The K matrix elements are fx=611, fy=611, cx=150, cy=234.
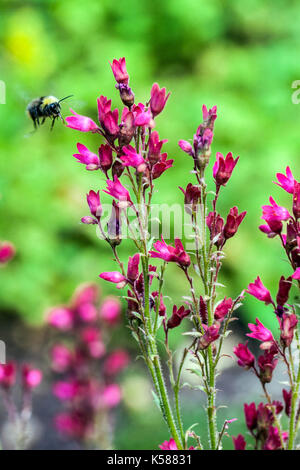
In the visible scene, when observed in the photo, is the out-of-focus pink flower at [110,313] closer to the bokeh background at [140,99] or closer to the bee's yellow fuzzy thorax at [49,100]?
the bee's yellow fuzzy thorax at [49,100]

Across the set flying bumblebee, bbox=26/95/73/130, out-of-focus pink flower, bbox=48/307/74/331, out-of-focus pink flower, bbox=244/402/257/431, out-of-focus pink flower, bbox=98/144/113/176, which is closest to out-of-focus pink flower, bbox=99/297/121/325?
out-of-focus pink flower, bbox=48/307/74/331

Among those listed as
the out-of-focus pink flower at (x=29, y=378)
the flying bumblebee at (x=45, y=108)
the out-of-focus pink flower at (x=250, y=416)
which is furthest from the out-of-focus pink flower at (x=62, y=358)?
the out-of-focus pink flower at (x=250, y=416)

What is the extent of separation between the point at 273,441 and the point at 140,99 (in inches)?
101

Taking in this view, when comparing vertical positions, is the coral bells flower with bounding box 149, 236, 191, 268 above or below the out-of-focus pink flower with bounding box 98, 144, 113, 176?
below

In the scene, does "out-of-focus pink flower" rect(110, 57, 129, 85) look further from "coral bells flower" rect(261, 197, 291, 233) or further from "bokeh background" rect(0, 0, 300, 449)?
"bokeh background" rect(0, 0, 300, 449)

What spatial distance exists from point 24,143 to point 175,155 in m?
0.80

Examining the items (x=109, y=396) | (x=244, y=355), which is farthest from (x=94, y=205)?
(x=109, y=396)

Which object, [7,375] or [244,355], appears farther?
[7,375]

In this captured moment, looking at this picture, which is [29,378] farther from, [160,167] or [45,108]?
[160,167]

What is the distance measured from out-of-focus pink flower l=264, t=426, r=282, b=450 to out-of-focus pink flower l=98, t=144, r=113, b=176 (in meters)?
0.42

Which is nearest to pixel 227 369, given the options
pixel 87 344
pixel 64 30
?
pixel 87 344

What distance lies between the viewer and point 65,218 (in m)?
3.10

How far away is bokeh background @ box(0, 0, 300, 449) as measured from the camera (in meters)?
3.02

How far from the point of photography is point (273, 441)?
83 centimetres
